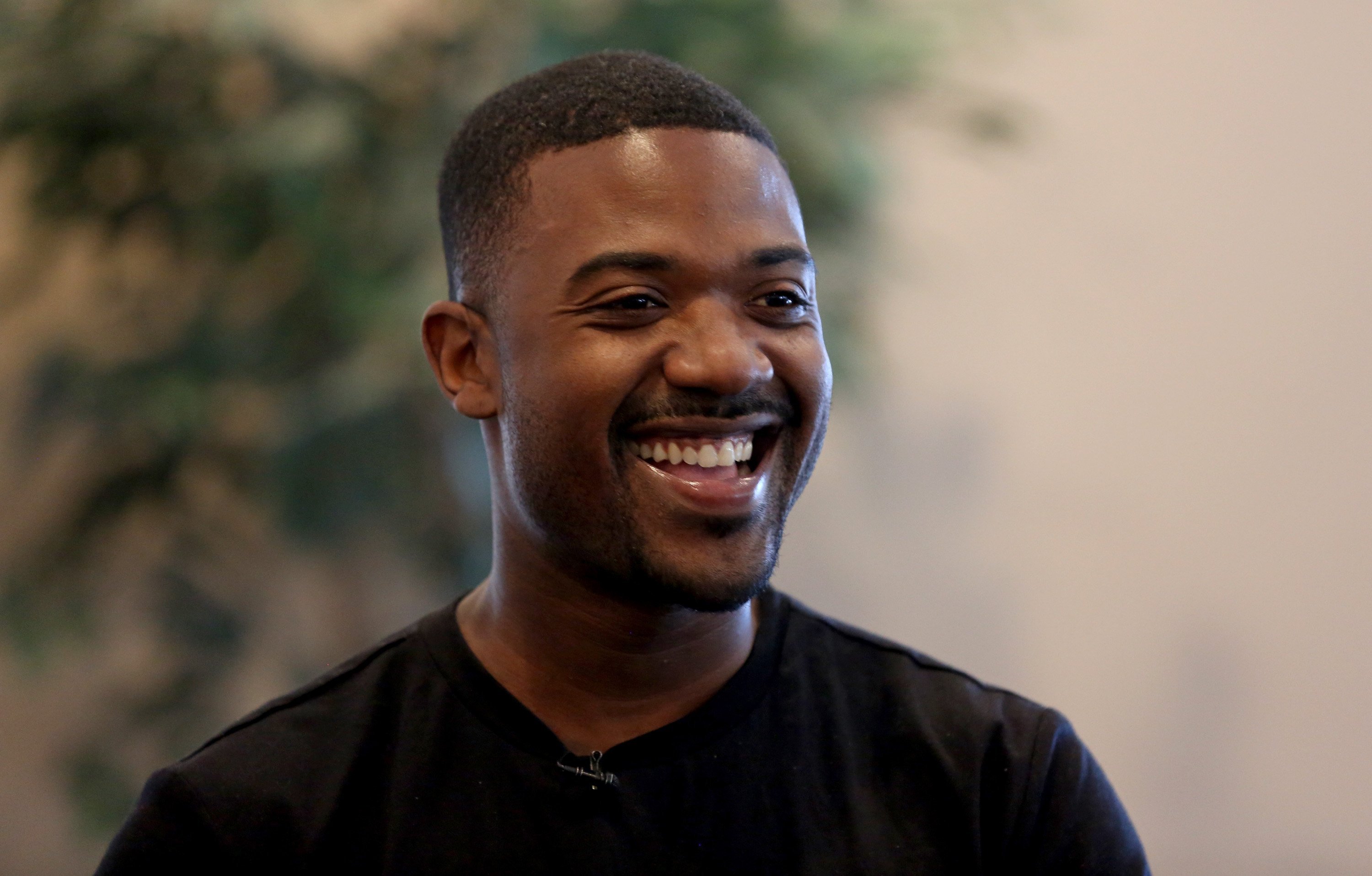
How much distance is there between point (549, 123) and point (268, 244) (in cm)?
101

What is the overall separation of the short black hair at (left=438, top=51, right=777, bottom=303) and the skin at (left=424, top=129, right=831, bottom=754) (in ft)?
0.07

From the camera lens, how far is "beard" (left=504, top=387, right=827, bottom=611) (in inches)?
46.2

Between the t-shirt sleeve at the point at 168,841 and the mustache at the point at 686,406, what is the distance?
527 millimetres

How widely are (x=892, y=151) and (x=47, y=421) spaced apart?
1.69 metres

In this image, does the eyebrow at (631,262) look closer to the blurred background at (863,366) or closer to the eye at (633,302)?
the eye at (633,302)

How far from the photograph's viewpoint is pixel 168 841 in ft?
3.89

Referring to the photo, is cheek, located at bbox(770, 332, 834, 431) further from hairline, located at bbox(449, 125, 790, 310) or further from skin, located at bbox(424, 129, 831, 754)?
hairline, located at bbox(449, 125, 790, 310)

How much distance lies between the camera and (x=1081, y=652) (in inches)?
105

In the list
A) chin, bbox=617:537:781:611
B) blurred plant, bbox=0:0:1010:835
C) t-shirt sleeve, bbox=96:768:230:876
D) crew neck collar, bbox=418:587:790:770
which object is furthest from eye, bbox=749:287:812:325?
blurred plant, bbox=0:0:1010:835

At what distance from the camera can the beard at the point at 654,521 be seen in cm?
117

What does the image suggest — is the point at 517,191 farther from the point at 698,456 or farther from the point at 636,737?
the point at 636,737

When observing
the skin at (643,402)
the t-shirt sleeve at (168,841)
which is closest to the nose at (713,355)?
the skin at (643,402)

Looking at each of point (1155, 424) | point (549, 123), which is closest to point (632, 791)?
point (549, 123)

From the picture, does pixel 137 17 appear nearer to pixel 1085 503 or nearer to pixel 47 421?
pixel 47 421
